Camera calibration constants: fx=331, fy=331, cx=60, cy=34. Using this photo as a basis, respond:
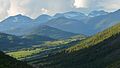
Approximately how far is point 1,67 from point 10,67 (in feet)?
13.6

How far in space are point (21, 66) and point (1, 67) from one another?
47.2 ft

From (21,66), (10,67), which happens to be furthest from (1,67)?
(21,66)

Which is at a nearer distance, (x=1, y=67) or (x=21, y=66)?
(x=1, y=67)

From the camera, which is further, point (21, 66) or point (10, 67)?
point (21, 66)

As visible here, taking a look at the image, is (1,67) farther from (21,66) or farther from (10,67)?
(21,66)

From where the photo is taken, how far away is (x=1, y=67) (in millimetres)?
154000

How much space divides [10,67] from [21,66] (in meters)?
12.2

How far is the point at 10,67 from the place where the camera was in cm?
15438

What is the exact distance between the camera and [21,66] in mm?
166000
